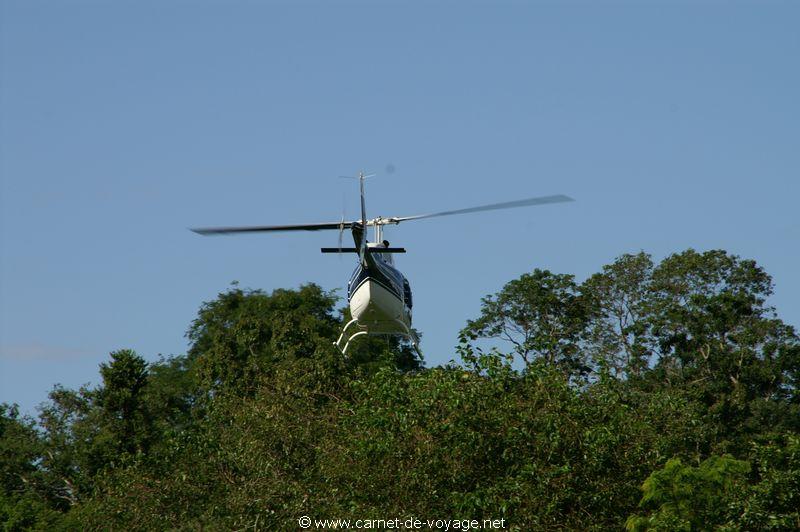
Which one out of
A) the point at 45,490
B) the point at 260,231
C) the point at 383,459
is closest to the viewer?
the point at 383,459

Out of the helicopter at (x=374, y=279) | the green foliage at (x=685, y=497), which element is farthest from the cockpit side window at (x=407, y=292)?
the green foliage at (x=685, y=497)

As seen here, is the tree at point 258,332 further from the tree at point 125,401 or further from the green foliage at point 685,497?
the green foliage at point 685,497

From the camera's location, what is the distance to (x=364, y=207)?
45.2m

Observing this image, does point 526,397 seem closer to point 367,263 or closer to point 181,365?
point 367,263

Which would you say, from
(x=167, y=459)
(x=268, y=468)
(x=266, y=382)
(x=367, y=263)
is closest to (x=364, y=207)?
(x=367, y=263)

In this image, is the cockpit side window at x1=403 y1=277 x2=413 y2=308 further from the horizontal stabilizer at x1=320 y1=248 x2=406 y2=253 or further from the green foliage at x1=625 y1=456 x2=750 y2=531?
the green foliage at x1=625 y1=456 x2=750 y2=531

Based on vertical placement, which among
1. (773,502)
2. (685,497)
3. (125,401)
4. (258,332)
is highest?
(258,332)

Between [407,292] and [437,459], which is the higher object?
[407,292]

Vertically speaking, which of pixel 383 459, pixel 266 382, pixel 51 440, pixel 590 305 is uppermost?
pixel 590 305

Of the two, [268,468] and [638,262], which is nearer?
[268,468]

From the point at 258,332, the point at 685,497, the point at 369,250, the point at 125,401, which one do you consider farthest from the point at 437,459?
the point at 258,332

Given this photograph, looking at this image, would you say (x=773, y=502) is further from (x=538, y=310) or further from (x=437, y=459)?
(x=538, y=310)

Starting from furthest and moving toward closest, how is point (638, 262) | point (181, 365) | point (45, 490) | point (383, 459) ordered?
point (181, 365)
point (638, 262)
point (45, 490)
point (383, 459)

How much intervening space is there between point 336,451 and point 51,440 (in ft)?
121
